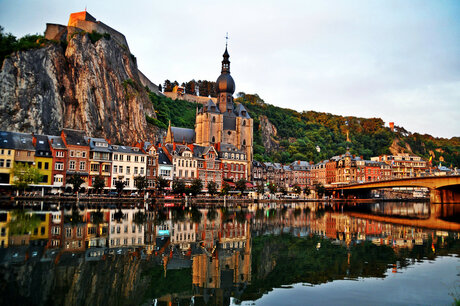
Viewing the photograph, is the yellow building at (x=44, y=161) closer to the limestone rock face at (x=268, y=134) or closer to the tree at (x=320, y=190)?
the tree at (x=320, y=190)

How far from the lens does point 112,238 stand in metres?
24.2

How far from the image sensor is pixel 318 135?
169m

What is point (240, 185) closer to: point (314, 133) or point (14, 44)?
point (14, 44)

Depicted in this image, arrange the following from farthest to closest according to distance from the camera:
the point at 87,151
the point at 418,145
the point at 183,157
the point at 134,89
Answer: the point at 418,145 → the point at 134,89 → the point at 183,157 → the point at 87,151

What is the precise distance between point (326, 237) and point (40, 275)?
20343 mm

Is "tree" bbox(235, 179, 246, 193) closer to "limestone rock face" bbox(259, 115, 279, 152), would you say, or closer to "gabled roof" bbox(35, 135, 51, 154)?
"gabled roof" bbox(35, 135, 51, 154)

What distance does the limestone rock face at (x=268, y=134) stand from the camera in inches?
5974

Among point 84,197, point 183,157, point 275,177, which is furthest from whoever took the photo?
point 275,177

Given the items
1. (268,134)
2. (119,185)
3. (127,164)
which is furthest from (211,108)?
(268,134)

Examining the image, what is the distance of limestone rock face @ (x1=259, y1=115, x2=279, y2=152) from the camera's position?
5974 inches

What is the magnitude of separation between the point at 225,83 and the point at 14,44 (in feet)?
163

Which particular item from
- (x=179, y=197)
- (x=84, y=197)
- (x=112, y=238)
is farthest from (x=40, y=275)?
(x=179, y=197)

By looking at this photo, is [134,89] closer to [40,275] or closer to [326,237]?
[326,237]

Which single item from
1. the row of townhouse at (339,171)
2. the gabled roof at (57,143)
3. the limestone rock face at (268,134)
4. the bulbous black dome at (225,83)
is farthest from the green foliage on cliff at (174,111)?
the gabled roof at (57,143)
